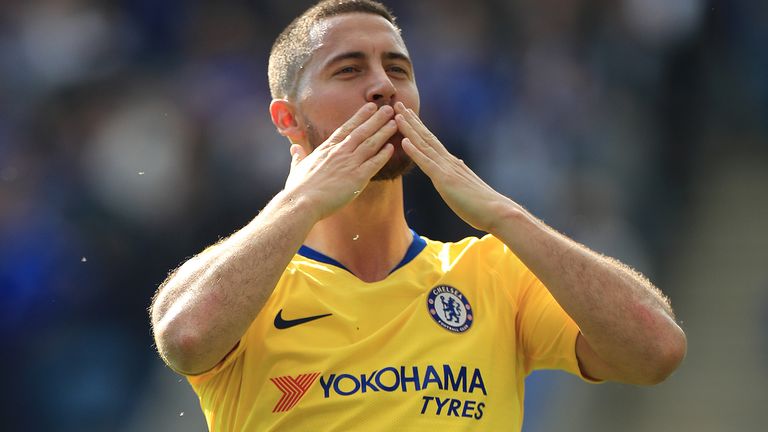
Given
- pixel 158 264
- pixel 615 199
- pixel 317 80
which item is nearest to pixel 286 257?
pixel 317 80

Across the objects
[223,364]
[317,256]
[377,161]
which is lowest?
[223,364]

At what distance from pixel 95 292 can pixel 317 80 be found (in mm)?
4839

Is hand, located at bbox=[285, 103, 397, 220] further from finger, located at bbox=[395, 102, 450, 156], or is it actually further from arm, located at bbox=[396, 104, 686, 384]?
arm, located at bbox=[396, 104, 686, 384]

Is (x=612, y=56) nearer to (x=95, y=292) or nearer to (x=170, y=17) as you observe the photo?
(x=170, y=17)

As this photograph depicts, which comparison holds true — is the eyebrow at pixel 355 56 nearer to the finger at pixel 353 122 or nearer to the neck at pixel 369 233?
the finger at pixel 353 122

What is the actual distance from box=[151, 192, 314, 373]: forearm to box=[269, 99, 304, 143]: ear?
33.5 inches

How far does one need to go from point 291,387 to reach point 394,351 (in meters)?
0.40

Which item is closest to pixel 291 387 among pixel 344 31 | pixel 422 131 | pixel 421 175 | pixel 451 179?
pixel 451 179

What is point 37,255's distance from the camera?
322 inches

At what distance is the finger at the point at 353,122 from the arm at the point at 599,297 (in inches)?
21.0

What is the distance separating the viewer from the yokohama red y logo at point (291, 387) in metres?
3.39

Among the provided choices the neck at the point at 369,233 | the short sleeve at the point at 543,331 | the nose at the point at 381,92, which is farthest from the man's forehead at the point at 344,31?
the short sleeve at the point at 543,331

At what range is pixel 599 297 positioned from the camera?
3.32 metres

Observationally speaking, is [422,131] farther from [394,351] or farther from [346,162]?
[394,351]
